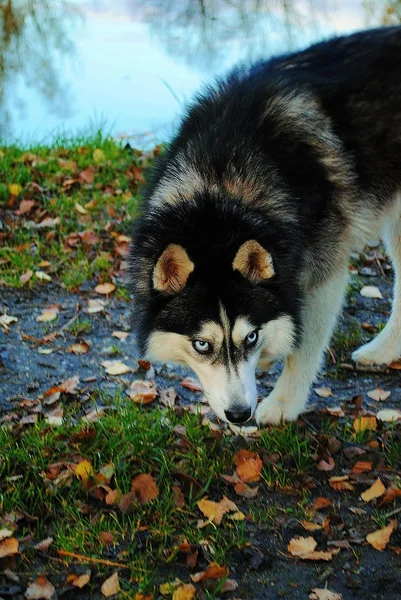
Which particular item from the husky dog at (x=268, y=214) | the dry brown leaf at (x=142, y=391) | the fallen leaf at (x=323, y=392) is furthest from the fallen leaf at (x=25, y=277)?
the fallen leaf at (x=323, y=392)

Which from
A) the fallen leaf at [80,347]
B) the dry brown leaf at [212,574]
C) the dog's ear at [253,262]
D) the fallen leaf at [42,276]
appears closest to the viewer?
the dry brown leaf at [212,574]

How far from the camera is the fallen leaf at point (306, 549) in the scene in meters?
3.09

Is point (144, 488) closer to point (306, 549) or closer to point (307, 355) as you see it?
point (306, 549)

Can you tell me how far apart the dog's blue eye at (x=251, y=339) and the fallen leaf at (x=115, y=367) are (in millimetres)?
1369

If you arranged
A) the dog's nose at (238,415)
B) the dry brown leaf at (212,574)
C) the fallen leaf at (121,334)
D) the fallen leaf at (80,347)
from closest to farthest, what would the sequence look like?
the dry brown leaf at (212,574) < the dog's nose at (238,415) < the fallen leaf at (80,347) < the fallen leaf at (121,334)

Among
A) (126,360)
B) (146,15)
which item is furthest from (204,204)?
(146,15)

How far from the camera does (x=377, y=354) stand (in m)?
4.59

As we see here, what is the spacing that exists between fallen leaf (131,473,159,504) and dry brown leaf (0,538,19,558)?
593mm

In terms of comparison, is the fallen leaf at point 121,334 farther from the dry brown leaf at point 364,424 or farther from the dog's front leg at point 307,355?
the dry brown leaf at point 364,424

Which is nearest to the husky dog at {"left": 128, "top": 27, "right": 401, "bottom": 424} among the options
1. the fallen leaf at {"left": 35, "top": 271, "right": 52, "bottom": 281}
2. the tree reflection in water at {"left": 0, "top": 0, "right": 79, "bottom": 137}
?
the fallen leaf at {"left": 35, "top": 271, "right": 52, "bottom": 281}

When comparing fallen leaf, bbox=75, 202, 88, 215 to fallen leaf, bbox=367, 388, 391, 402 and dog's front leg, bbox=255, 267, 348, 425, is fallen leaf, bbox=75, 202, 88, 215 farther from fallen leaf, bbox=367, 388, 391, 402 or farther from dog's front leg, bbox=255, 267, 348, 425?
fallen leaf, bbox=367, 388, 391, 402

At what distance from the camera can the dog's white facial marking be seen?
332cm

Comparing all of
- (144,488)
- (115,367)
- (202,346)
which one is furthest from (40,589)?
(115,367)

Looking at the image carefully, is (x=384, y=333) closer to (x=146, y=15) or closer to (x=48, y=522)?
(x=48, y=522)
